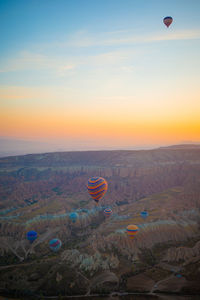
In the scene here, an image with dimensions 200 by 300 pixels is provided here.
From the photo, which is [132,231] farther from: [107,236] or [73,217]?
[73,217]

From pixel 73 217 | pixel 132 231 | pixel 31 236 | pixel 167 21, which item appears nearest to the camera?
pixel 167 21

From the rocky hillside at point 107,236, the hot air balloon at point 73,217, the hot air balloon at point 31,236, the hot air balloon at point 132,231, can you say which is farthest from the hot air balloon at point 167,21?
the hot air balloon at point 31,236

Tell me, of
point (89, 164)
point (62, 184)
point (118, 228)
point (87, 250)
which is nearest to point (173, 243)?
point (118, 228)

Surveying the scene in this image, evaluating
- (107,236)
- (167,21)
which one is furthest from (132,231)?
(167,21)

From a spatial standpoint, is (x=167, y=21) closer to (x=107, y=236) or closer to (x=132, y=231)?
(x=132, y=231)

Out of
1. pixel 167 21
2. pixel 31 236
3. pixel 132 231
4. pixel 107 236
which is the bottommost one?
pixel 107 236

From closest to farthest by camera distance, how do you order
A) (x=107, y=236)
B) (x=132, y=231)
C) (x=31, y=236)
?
(x=132, y=231) → (x=107, y=236) → (x=31, y=236)

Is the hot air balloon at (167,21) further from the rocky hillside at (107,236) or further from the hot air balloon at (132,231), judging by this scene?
the rocky hillside at (107,236)

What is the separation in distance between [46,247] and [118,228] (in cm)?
1624

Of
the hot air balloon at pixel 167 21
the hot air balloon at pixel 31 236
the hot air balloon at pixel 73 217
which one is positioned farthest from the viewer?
the hot air balloon at pixel 73 217

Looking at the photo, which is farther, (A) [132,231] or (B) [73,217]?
(B) [73,217]

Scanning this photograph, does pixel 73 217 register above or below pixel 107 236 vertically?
above

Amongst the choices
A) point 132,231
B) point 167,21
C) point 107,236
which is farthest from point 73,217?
point 167,21

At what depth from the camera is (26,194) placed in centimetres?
8406
